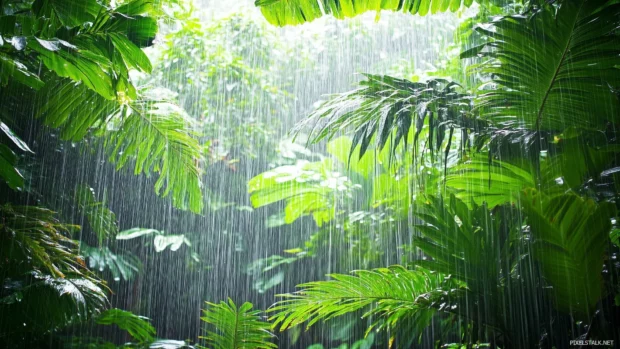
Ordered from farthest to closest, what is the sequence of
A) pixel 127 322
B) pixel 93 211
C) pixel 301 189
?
pixel 301 189, pixel 93 211, pixel 127 322

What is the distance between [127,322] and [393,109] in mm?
1838

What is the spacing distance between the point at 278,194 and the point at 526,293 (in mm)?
2094

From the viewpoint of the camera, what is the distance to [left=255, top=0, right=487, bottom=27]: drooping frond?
2.49 metres

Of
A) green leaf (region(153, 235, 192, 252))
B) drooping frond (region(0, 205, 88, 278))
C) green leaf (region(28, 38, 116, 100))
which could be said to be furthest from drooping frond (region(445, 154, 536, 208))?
green leaf (region(153, 235, 192, 252))

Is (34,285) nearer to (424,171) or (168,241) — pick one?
(424,171)

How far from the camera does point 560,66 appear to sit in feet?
6.77

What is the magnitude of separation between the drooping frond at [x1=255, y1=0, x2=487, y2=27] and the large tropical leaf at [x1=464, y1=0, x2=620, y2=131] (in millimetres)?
409

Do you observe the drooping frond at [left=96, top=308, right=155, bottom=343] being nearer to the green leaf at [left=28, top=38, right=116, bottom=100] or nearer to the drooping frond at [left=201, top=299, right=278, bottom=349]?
the drooping frond at [left=201, top=299, right=278, bottom=349]

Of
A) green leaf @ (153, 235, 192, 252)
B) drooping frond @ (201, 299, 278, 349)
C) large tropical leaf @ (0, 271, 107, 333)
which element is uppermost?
green leaf @ (153, 235, 192, 252)

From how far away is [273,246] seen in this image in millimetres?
5805

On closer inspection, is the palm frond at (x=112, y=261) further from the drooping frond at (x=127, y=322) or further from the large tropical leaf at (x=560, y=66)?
the large tropical leaf at (x=560, y=66)

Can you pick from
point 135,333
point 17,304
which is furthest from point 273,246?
point 17,304

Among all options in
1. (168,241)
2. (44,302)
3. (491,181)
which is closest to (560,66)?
(491,181)

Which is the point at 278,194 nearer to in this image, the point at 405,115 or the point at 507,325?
the point at 405,115
